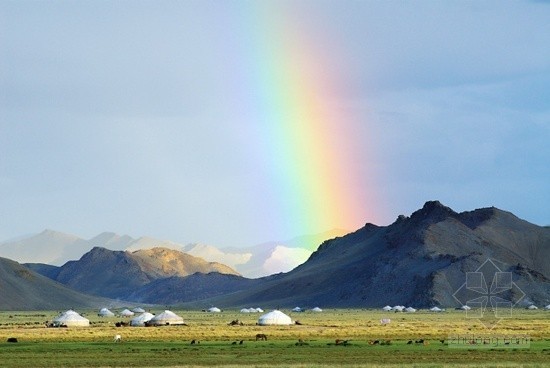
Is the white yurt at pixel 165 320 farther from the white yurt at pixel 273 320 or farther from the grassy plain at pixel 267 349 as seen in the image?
the grassy plain at pixel 267 349

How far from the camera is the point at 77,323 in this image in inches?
5541

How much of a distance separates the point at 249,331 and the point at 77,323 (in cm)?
2995

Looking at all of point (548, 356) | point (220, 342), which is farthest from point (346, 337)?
point (548, 356)

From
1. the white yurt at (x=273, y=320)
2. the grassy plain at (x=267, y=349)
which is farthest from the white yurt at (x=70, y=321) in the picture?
the white yurt at (x=273, y=320)

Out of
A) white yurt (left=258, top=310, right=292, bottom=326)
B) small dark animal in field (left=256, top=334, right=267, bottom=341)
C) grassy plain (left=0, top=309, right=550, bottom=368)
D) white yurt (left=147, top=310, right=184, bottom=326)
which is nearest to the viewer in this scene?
grassy plain (left=0, top=309, right=550, bottom=368)

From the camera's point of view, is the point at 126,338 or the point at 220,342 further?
the point at 126,338

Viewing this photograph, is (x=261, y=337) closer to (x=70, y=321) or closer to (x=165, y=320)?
(x=165, y=320)

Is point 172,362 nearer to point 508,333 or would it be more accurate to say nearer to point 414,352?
point 414,352

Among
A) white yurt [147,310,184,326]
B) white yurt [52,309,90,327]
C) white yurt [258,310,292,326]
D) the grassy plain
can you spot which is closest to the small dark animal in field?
the grassy plain

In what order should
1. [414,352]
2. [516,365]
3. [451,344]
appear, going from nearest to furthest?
[516,365], [414,352], [451,344]

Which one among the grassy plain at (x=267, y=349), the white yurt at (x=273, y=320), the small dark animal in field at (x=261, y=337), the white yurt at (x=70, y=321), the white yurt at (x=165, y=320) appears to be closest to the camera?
the grassy plain at (x=267, y=349)

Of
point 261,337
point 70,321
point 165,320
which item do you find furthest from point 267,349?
point 70,321

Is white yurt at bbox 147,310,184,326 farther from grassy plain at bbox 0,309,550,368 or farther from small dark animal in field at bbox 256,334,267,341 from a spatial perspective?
small dark animal in field at bbox 256,334,267,341

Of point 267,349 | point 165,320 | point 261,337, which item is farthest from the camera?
point 165,320
